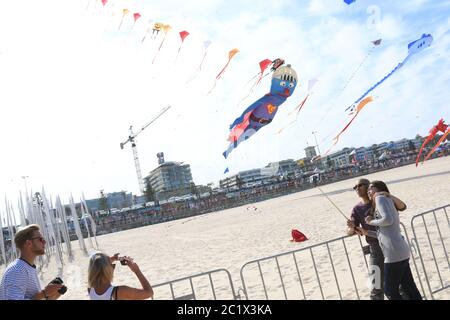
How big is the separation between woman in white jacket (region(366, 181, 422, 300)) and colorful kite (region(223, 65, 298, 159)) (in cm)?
628

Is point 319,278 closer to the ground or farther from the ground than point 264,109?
closer to the ground

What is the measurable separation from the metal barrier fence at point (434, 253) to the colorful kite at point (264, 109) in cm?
405

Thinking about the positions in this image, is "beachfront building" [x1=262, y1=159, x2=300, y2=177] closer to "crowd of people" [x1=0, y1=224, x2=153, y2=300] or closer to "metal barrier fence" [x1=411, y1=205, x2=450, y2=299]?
"metal barrier fence" [x1=411, y1=205, x2=450, y2=299]

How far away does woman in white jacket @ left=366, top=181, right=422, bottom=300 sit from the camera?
323cm

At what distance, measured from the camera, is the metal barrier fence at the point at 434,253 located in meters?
4.32

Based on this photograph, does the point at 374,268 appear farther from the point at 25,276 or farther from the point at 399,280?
the point at 25,276

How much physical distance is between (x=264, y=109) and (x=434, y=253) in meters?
4.98

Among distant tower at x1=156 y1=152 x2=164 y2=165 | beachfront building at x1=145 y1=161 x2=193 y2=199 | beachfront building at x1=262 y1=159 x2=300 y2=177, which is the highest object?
distant tower at x1=156 y1=152 x2=164 y2=165

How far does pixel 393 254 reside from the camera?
3254mm

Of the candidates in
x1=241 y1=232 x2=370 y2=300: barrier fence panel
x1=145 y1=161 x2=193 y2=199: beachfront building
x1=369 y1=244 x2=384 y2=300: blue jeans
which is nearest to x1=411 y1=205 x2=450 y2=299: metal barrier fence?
x1=369 y1=244 x2=384 y2=300: blue jeans

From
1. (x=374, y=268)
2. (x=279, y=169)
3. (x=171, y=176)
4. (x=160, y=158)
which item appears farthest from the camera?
(x=160, y=158)

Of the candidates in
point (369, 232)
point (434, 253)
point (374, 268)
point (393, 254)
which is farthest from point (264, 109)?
point (393, 254)
